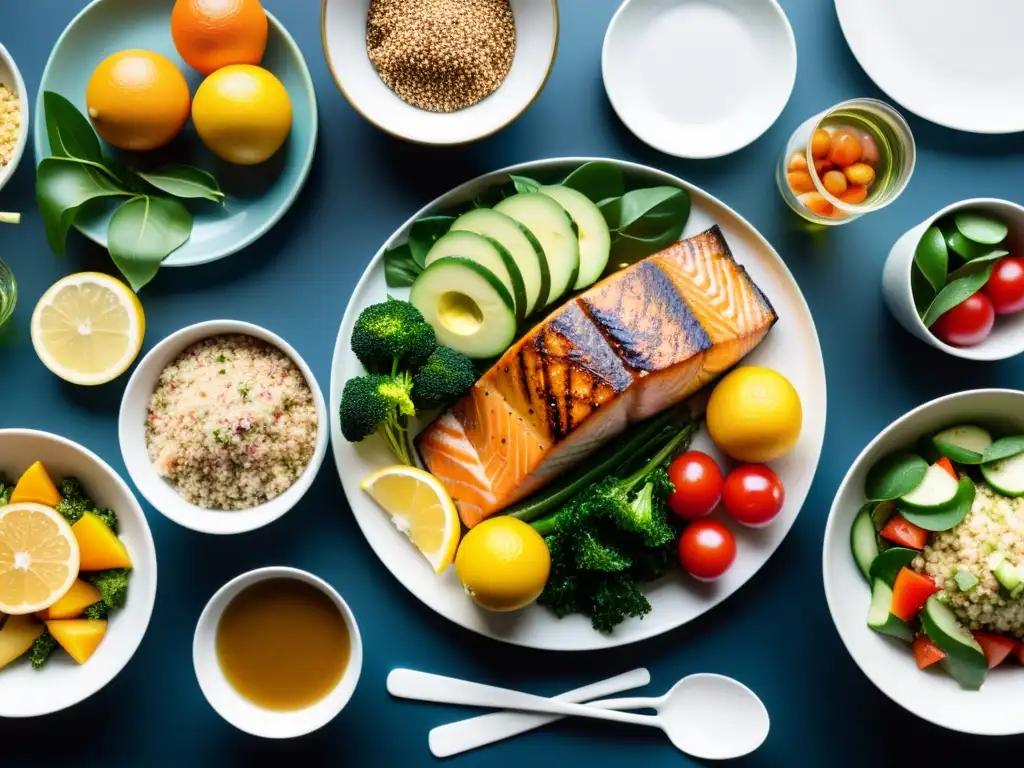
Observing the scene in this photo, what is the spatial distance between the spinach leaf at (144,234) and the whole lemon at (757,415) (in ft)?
4.96

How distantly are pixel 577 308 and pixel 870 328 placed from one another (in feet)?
2.94

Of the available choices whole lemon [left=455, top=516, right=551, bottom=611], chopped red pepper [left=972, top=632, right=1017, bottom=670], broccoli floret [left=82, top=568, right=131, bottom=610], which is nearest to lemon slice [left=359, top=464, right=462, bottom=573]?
whole lemon [left=455, top=516, right=551, bottom=611]


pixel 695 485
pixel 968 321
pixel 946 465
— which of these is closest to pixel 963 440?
pixel 946 465

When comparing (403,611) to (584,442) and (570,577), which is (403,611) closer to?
(570,577)

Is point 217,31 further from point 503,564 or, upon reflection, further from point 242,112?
point 503,564

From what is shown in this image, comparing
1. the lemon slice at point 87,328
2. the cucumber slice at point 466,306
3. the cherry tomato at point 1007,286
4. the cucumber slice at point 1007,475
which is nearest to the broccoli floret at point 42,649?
the lemon slice at point 87,328

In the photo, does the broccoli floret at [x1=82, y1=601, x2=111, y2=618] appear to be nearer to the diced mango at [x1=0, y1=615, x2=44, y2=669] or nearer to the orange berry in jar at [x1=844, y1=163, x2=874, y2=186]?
the diced mango at [x1=0, y1=615, x2=44, y2=669]

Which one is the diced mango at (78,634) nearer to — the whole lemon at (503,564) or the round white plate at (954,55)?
the whole lemon at (503,564)

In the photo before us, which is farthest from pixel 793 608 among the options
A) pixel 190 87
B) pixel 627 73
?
pixel 190 87

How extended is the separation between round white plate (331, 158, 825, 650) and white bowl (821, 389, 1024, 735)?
0.13 m

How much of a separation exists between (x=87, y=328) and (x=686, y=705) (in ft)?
6.20

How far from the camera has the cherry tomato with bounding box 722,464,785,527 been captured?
2145mm

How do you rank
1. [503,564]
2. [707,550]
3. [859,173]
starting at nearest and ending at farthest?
[503,564]
[707,550]
[859,173]

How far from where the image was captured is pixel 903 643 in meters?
2.19
